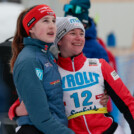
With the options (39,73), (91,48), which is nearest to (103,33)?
(91,48)

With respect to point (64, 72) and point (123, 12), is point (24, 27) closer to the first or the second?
point (64, 72)

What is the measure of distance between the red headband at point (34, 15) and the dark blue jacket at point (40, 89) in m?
0.13

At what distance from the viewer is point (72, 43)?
203cm

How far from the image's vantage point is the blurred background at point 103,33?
2445mm

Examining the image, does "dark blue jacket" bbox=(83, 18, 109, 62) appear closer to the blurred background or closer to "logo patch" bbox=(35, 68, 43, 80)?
the blurred background

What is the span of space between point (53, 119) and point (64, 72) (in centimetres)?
42

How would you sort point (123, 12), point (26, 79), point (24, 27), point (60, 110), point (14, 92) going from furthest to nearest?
point (123, 12)
point (14, 92)
point (24, 27)
point (60, 110)
point (26, 79)

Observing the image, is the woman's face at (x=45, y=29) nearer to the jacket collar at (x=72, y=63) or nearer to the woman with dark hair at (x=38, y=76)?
the woman with dark hair at (x=38, y=76)

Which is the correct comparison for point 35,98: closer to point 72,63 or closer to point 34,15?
point 72,63

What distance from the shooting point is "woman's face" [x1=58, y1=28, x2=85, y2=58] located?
201 cm

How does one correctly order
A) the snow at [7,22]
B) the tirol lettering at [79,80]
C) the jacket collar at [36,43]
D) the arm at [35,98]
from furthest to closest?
the snow at [7,22], the tirol lettering at [79,80], the jacket collar at [36,43], the arm at [35,98]

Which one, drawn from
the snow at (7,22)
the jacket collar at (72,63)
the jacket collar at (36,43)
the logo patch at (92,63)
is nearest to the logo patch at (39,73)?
the jacket collar at (36,43)

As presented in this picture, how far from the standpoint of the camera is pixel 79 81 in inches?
76.0

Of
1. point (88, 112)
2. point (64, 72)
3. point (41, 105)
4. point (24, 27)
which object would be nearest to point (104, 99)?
point (88, 112)
